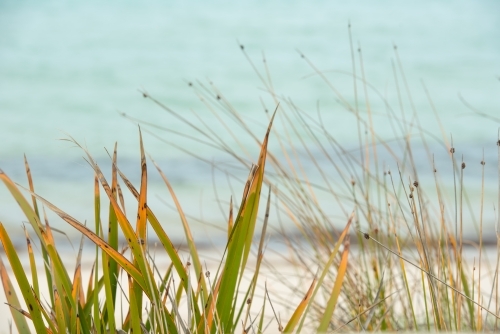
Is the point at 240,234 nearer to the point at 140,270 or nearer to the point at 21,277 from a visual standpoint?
the point at 140,270

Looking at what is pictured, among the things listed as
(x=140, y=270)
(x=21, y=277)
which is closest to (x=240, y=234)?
(x=140, y=270)

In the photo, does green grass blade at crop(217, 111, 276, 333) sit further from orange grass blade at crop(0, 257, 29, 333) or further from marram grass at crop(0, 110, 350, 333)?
orange grass blade at crop(0, 257, 29, 333)

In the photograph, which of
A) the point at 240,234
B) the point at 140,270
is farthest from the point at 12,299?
the point at 240,234

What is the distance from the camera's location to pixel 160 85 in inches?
157

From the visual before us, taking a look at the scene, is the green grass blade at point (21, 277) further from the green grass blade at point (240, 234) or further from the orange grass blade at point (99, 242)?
the green grass blade at point (240, 234)

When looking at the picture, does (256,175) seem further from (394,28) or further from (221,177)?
(394,28)

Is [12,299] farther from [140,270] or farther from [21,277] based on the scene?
[140,270]

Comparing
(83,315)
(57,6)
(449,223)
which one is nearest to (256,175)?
(83,315)

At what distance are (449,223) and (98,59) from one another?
329 cm

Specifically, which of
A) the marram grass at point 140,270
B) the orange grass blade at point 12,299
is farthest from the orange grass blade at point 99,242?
the orange grass blade at point 12,299

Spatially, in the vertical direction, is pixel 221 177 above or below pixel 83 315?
above

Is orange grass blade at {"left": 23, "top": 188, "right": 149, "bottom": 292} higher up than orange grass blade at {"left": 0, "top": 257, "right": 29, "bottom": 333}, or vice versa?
orange grass blade at {"left": 23, "top": 188, "right": 149, "bottom": 292}

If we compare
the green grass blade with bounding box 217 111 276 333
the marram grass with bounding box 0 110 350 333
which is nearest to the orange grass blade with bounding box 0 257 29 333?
the marram grass with bounding box 0 110 350 333

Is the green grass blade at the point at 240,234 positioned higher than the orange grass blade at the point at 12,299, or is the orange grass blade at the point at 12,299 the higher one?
the green grass blade at the point at 240,234
